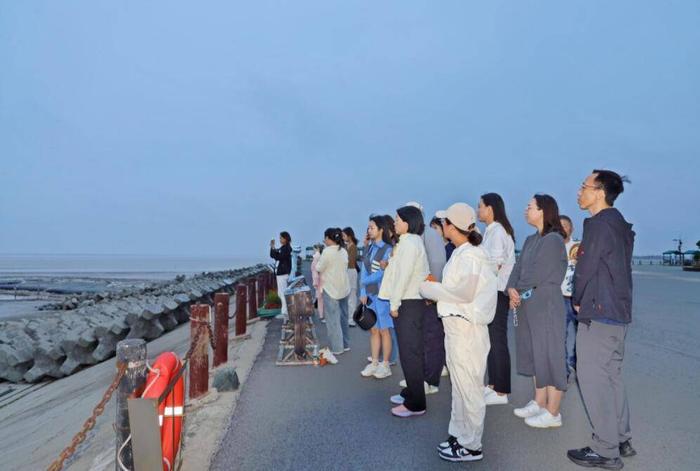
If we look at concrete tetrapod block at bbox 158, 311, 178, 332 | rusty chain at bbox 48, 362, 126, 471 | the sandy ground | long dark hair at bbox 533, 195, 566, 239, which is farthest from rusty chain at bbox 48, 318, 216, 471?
concrete tetrapod block at bbox 158, 311, 178, 332

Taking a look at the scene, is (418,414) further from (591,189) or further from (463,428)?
(591,189)

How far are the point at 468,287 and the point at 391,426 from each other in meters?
1.63

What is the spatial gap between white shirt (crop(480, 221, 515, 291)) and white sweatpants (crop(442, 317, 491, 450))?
1.41 m

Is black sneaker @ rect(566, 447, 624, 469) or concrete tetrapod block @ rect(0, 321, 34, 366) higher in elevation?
black sneaker @ rect(566, 447, 624, 469)

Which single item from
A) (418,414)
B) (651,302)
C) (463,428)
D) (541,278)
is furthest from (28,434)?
(651,302)

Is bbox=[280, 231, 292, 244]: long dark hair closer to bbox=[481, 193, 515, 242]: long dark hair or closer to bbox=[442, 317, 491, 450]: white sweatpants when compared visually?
bbox=[481, 193, 515, 242]: long dark hair

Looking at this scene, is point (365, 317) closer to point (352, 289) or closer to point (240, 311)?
point (240, 311)

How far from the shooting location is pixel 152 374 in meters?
3.48

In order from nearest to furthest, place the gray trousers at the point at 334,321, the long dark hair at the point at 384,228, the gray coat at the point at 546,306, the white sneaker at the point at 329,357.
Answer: the gray coat at the point at 546,306 < the long dark hair at the point at 384,228 < the white sneaker at the point at 329,357 < the gray trousers at the point at 334,321

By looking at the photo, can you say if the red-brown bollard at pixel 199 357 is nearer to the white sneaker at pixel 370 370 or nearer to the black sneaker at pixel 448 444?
the white sneaker at pixel 370 370

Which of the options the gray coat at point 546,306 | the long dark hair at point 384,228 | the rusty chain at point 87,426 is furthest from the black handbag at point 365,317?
the rusty chain at point 87,426

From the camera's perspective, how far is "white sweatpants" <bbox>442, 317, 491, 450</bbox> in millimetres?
3918

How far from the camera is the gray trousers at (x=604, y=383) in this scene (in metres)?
3.79

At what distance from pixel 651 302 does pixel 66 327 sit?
16483mm
